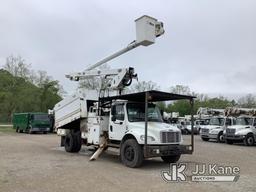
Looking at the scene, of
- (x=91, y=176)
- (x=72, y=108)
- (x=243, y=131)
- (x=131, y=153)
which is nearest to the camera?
(x=91, y=176)

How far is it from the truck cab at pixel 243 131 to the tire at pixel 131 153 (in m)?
14.9

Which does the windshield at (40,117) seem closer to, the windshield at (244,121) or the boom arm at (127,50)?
the windshield at (244,121)

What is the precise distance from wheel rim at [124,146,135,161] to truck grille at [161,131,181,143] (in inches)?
44.9

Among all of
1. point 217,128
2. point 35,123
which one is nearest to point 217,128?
point 217,128

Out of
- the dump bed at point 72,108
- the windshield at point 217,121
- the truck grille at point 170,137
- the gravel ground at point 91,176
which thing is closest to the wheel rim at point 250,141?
the windshield at point 217,121

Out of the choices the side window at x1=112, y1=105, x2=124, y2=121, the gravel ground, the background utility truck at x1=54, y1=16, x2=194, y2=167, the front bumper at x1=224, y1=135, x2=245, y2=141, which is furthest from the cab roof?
the front bumper at x1=224, y1=135, x2=245, y2=141

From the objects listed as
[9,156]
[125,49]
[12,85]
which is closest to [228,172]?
[125,49]

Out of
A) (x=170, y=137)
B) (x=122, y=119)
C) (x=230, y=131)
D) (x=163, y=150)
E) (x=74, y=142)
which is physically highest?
(x=122, y=119)

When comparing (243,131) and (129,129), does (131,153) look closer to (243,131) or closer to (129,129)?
(129,129)

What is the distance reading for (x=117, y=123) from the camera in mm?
14164

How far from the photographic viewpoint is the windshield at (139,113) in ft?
45.4

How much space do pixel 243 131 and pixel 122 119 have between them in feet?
48.0

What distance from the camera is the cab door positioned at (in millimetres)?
13898

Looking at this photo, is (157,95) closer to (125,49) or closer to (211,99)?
(125,49)
